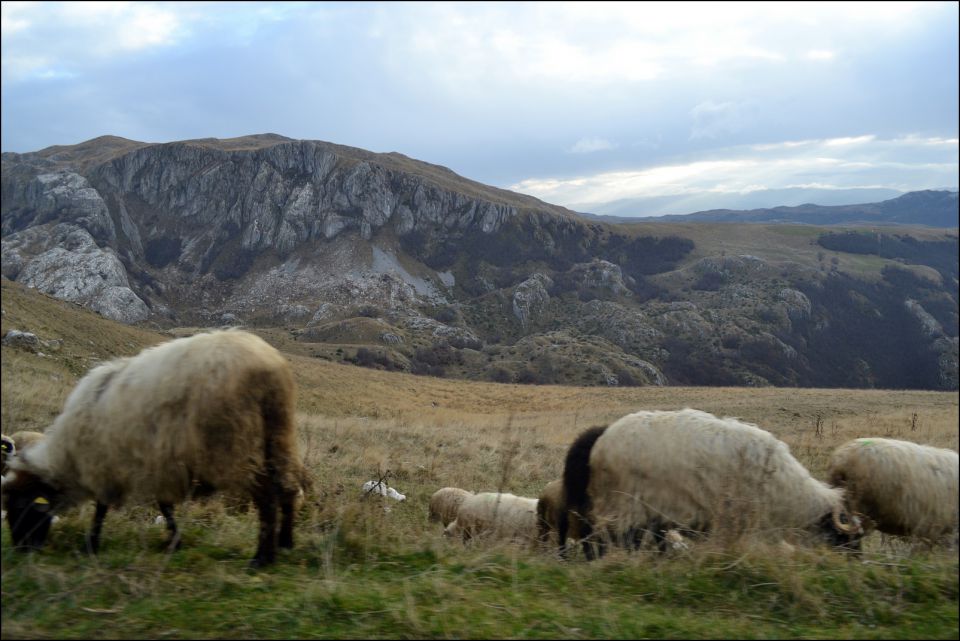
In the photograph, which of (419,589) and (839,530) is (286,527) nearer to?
(419,589)

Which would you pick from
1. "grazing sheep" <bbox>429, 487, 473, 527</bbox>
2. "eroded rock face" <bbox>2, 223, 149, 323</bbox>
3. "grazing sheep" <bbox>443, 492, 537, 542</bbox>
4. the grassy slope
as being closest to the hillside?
"eroded rock face" <bbox>2, 223, 149, 323</bbox>

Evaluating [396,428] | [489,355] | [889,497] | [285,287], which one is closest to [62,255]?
[285,287]

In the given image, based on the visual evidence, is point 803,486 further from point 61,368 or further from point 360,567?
point 61,368

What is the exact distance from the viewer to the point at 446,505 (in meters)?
9.84

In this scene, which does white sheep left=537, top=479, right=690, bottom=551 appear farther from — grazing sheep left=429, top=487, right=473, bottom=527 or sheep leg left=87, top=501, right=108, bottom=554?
sheep leg left=87, top=501, right=108, bottom=554

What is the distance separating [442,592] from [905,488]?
5.87 m

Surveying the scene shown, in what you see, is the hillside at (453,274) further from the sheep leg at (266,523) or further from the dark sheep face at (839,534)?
the sheep leg at (266,523)

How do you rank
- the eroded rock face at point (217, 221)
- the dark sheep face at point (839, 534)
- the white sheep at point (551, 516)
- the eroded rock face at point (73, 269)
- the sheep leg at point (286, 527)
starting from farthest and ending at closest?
the eroded rock face at point (217, 221), the eroded rock face at point (73, 269), the white sheep at point (551, 516), the dark sheep face at point (839, 534), the sheep leg at point (286, 527)

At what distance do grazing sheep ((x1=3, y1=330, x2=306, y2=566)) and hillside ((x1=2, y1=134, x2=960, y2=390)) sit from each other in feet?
129

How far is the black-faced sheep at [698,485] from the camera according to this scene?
6.07 m

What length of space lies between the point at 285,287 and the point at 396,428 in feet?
277

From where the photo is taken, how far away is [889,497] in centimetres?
681

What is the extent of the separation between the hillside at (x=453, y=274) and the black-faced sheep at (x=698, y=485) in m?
34.7

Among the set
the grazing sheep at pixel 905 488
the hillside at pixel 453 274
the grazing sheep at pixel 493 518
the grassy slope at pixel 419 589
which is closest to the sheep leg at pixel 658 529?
the grassy slope at pixel 419 589
